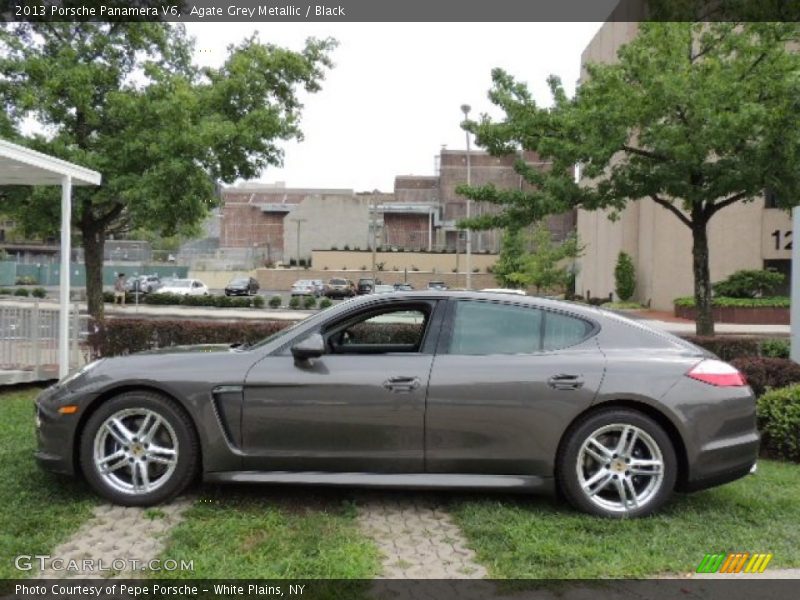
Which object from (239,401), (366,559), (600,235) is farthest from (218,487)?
(600,235)

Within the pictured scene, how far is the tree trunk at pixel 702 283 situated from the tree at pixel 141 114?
7.73 m

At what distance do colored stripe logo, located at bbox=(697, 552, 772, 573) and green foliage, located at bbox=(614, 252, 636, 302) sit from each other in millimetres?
36182

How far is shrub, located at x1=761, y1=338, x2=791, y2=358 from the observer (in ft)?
29.9

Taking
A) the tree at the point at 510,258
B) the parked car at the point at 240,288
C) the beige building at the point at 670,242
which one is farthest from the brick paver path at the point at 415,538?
the parked car at the point at 240,288

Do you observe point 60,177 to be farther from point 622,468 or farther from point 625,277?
point 625,277

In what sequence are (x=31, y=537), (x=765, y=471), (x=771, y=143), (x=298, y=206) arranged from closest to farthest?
(x=31, y=537) → (x=765, y=471) → (x=771, y=143) → (x=298, y=206)

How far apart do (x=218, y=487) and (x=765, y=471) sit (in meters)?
4.08

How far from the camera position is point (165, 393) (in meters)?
4.54

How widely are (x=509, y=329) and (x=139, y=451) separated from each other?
2.40 metres

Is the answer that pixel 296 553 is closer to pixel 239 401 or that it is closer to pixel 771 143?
pixel 239 401

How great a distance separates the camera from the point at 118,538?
4012 millimetres

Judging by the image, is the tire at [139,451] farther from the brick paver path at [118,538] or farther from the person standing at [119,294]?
the person standing at [119,294]

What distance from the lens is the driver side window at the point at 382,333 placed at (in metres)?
4.89

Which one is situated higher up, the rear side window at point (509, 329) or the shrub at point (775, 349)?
the rear side window at point (509, 329)
